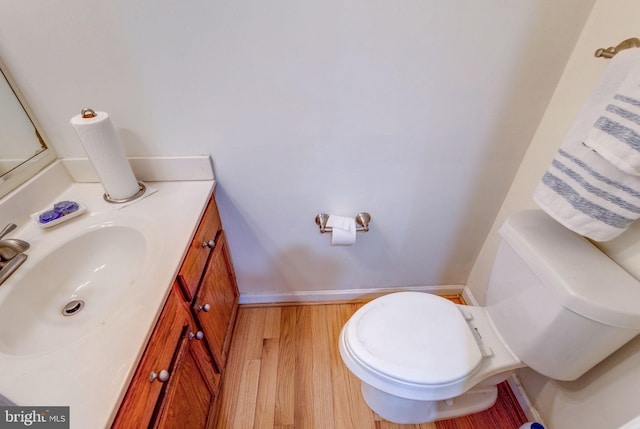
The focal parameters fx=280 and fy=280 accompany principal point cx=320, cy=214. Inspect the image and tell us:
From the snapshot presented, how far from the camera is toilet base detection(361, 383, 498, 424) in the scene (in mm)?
1087

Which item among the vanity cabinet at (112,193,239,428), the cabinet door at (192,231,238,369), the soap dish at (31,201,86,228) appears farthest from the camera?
the cabinet door at (192,231,238,369)

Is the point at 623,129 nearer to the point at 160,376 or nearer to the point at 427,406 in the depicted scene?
the point at 427,406

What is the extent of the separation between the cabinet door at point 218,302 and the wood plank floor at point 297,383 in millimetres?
139

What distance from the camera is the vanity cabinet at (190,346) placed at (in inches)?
23.8

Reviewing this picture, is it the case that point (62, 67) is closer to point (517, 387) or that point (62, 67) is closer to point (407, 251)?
→ point (407, 251)

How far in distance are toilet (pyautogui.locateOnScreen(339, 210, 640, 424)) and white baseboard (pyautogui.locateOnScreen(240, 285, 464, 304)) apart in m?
0.48

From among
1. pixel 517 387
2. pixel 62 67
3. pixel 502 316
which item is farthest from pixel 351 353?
pixel 62 67

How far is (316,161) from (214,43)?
499 millimetres

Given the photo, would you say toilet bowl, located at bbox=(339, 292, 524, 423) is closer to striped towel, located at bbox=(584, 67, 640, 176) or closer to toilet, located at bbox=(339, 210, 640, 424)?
toilet, located at bbox=(339, 210, 640, 424)

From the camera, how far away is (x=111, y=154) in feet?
2.83

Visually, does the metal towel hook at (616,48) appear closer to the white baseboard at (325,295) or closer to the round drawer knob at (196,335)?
the white baseboard at (325,295)

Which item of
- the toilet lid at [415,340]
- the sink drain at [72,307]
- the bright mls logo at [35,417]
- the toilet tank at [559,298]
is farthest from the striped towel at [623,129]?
the sink drain at [72,307]

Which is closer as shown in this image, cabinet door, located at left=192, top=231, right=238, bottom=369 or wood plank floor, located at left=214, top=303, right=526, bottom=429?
cabinet door, located at left=192, top=231, right=238, bottom=369

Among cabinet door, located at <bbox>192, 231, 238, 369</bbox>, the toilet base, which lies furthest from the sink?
the toilet base
